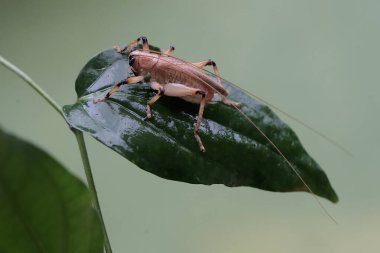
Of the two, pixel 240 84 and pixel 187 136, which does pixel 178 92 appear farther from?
pixel 240 84

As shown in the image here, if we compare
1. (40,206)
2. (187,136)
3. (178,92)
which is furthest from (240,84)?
(40,206)

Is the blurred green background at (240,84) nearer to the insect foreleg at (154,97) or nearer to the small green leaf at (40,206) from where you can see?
the insect foreleg at (154,97)

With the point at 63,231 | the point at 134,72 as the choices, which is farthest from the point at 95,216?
the point at 134,72

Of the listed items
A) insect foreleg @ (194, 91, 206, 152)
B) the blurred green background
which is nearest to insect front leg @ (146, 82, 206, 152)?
insect foreleg @ (194, 91, 206, 152)

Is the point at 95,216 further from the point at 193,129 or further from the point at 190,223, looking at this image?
the point at 190,223

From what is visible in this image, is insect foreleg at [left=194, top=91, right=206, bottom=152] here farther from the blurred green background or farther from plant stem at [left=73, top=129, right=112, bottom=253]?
the blurred green background

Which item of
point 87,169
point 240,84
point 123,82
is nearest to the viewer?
point 87,169
